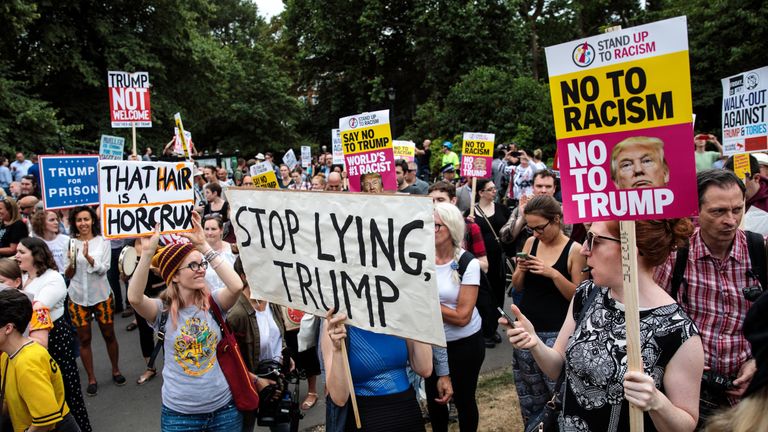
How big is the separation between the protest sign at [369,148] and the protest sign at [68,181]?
3.64m

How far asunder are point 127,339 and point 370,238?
22.6ft

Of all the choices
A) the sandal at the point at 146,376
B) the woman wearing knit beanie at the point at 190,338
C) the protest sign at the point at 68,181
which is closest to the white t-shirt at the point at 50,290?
the woman wearing knit beanie at the point at 190,338

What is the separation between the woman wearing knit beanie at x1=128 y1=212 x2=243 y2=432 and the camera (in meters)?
3.74

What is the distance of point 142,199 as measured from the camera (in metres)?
4.77

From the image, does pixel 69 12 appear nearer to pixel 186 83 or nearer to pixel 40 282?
pixel 186 83

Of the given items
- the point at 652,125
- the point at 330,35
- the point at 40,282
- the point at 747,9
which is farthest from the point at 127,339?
the point at 330,35

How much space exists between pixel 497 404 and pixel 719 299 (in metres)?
2.96

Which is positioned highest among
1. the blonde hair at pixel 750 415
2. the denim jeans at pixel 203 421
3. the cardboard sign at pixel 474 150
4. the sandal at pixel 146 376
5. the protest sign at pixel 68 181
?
the cardboard sign at pixel 474 150

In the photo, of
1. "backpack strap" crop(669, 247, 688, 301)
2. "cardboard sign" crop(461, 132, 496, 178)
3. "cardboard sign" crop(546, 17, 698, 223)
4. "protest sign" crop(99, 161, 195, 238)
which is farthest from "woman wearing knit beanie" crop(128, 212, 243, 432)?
"cardboard sign" crop(461, 132, 496, 178)

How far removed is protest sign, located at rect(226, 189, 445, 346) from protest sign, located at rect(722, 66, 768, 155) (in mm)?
5241

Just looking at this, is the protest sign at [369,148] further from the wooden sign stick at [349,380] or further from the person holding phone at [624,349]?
the person holding phone at [624,349]

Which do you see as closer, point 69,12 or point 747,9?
point 747,9

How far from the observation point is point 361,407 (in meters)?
3.23

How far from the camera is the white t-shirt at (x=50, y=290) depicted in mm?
5066
